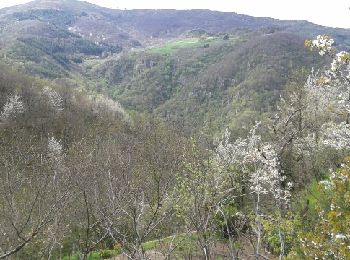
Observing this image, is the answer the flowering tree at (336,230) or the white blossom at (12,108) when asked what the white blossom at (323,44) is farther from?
the white blossom at (12,108)

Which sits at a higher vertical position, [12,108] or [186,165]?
[186,165]

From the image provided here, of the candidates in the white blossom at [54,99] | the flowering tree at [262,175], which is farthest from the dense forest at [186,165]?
the white blossom at [54,99]

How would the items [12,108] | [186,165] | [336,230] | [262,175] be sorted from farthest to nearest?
[12,108] < [262,175] < [186,165] < [336,230]

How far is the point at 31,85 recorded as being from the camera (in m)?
85.3

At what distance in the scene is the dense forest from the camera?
984 cm

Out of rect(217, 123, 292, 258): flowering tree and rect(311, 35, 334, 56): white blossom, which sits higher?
rect(311, 35, 334, 56): white blossom

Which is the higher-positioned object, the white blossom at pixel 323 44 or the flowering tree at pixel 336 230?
the white blossom at pixel 323 44

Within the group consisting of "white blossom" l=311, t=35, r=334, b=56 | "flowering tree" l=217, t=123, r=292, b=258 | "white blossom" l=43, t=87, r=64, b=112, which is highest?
"white blossom" l=311, t=35, r=334, b=56

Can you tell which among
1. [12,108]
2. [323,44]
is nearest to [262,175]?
[323,44]

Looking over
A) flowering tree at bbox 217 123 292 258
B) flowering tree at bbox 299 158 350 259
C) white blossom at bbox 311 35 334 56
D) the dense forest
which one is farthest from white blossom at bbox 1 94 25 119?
flowering tree at bbox 299 158 350 259

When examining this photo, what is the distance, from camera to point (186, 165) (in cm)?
1593

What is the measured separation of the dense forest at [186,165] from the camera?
9.84 metres

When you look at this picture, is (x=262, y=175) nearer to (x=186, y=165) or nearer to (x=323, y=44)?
(x=186, y=165)

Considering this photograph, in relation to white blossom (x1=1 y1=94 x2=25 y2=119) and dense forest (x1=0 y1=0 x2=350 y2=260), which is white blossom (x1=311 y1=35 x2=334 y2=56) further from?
white blossom (x1=1 y1=94 x2=25 y2=119)
